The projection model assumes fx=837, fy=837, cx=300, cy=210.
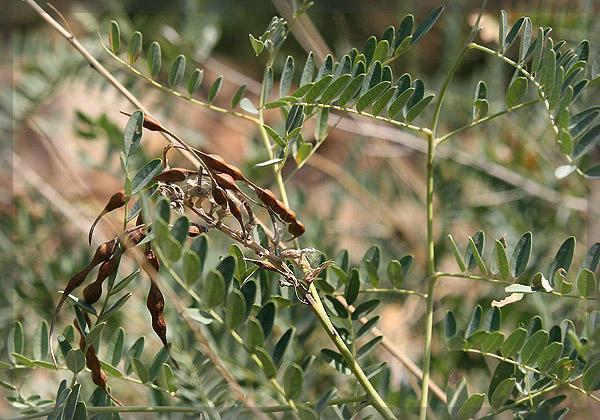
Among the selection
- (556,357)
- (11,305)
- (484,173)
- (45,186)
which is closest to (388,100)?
(556,357)

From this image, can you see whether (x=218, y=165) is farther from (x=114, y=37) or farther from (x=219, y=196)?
(x=114, y=37)

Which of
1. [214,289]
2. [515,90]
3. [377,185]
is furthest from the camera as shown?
[377,185]

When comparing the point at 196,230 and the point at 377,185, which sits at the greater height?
the point at 196,230

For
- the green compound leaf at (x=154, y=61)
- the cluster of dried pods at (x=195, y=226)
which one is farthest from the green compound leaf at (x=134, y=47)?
the cluster of dried pods at (x=195, y=226)

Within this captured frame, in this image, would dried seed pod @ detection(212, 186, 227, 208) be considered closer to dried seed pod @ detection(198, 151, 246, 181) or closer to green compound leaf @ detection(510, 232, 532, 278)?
dried seed pod @ detection(198, 151, 246, 181)

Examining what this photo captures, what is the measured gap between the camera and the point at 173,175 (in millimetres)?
442

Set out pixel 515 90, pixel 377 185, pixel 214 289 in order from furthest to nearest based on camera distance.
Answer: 1. pixel 377 185
2. pixel 515 90
3. pixel 214 289

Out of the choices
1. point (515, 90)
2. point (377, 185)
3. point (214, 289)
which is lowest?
point (377, 185)

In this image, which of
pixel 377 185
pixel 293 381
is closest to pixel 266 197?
pixel 293 381

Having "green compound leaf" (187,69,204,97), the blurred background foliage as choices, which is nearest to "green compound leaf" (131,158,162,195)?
"green compound leaf" (187,69,204,97)

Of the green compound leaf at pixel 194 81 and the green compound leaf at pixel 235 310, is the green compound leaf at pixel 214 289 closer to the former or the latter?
the green compound leaf at pixel 235 310

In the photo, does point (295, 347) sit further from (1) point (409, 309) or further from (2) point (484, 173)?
(2) point (484, 173)

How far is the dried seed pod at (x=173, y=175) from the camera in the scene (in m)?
0.44

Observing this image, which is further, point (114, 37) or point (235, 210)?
point (114, 37)
